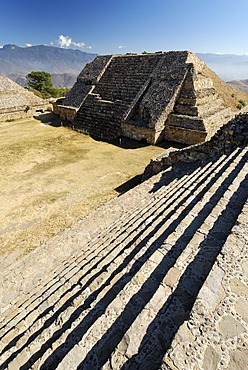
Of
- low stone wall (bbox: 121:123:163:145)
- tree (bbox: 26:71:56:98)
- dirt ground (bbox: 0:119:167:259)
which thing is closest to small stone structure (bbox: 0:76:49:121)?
dirt ground (bbox: 0:119:167:259)

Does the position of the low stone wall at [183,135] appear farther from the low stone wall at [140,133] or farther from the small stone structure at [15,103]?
the small stone structure at [15,103]

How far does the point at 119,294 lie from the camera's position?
2734 millimetres

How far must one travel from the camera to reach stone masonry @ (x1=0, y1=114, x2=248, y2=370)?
1.99m

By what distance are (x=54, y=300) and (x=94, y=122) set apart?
16297 mm

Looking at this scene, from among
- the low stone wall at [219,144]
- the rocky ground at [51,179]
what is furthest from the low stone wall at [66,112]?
the low stone wall at [219,144]

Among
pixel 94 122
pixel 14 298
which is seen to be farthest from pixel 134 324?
pixel 94 122

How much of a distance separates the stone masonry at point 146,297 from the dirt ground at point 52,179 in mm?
2583

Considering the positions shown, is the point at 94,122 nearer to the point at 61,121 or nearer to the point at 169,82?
the point at 61,121

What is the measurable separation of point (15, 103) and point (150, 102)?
14906 millimetres

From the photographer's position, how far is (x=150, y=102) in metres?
16.3

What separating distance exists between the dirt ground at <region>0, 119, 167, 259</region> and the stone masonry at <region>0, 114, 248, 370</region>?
2.58 metres

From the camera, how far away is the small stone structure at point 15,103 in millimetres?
21969

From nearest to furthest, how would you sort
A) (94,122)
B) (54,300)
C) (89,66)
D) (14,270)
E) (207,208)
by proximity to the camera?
(54,300)
(207,208)
(14,270)
(94,122)
(89,66)

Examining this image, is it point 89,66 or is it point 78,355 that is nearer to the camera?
point 78,355
